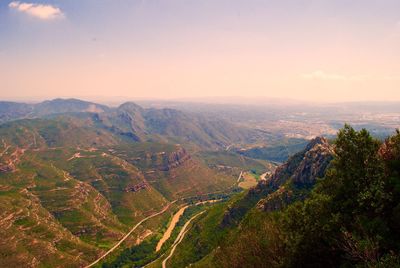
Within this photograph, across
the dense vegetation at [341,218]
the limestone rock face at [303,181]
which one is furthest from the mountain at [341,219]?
the limestone rock face at [303,181]

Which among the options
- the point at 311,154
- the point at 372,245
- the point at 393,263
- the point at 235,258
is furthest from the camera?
the point at 311,154

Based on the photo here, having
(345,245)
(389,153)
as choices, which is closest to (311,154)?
(389,153)

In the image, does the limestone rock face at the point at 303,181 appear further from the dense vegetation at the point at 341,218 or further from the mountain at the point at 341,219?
the dense vegetation at the point at 341,218

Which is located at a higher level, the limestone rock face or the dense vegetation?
the dense vegetation

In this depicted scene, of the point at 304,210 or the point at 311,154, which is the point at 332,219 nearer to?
the point at 304,210

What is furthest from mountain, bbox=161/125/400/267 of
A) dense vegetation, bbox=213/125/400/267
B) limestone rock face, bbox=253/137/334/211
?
limestone rock face, bbox=253/137/334/211

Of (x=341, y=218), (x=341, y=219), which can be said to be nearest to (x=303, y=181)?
(x=341, y=218)

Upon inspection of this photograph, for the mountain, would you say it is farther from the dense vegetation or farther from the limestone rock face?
the limestone rock face

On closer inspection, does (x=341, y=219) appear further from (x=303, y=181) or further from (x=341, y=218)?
(x=303, y=181)
